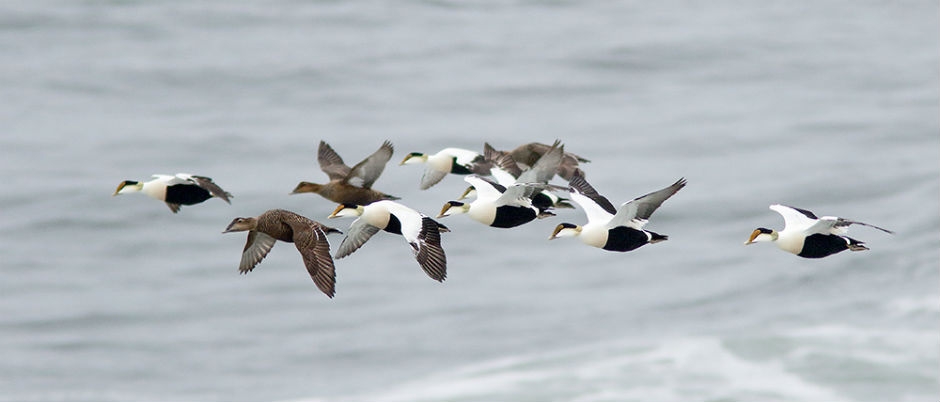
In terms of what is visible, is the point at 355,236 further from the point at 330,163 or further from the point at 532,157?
the point at 532,157

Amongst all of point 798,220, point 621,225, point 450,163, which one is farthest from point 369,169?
point 798,220

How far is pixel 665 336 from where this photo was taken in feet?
78.8

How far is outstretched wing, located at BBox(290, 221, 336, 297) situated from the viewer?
384 inches

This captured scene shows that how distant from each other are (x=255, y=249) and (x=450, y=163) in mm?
2456

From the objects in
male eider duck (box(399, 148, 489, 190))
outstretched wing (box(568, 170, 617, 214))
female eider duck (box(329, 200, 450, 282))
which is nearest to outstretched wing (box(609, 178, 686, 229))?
outstretched wing (box(568, 170, 617, 214))

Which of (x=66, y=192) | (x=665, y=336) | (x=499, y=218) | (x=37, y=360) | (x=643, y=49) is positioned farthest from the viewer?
(x=643, y=49)

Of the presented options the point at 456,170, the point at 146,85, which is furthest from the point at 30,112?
the point at 456,170

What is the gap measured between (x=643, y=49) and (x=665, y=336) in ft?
39.0

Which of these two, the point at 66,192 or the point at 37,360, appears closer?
the point at 37,360

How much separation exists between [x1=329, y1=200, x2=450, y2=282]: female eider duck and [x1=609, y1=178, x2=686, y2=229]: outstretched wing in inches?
46.8

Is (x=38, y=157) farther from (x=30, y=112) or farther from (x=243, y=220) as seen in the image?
(x=243, y=220)

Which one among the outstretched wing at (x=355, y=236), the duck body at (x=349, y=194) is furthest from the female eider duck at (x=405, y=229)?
the duck body at (x=349, y=194)

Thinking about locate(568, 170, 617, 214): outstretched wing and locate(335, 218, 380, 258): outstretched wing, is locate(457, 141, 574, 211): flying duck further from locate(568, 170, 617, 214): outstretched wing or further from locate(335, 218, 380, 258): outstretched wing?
locate(335, 218, 380, 258): outstretched wing

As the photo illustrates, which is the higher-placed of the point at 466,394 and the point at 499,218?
the point at 499,218
